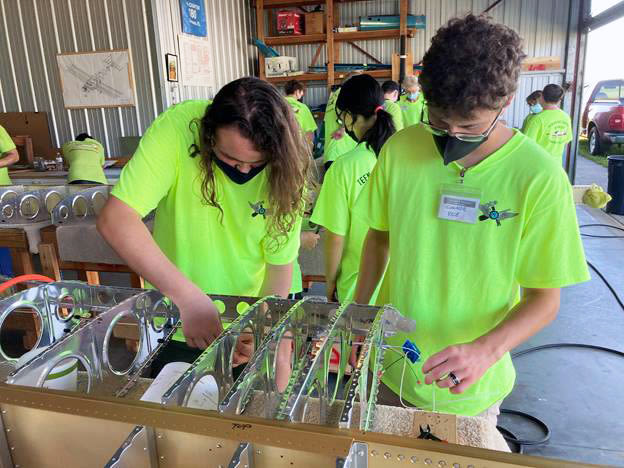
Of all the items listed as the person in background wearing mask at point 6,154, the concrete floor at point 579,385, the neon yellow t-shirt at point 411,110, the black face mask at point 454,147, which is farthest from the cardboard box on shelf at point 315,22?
the black face mask at point 454,147

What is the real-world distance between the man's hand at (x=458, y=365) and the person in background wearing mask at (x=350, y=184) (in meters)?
0.76

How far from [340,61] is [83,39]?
414 centimetres

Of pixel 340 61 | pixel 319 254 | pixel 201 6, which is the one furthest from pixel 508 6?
pixel 319 254

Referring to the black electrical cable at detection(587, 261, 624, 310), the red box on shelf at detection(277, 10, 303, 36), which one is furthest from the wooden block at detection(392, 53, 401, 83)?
the black electrical cable at detection(587, 261, 624, 310)

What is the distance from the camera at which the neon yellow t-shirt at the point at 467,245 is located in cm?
106

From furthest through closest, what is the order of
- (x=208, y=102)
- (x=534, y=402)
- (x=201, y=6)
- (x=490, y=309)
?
(x=201, y=6)
(x=534, y=402)
(x=208, y=102)
(x=490, y=309)

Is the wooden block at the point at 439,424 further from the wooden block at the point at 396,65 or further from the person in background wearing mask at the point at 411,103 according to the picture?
the wooden block at the point at 396,65

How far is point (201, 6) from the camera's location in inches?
266

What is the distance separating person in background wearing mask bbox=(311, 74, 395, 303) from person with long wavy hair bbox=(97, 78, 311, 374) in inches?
16.2

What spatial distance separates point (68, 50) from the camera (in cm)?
629

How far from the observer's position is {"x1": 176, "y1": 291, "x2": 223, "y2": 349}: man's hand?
1147 millimetres

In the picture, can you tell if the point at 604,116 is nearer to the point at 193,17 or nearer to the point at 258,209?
the point at 193,17

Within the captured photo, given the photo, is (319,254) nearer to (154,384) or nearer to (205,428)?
(154,384)

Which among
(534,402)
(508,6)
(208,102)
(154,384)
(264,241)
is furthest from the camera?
(508,6)
